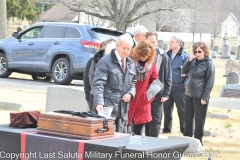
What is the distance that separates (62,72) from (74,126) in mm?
13024

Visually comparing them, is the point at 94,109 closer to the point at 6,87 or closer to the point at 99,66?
the point at 99,66

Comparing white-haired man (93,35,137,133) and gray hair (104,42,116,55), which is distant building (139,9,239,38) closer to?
gray hair (104,42,116,55)

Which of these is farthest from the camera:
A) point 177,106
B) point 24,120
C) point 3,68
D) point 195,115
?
point 3,68

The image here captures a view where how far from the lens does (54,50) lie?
1880 centimetres

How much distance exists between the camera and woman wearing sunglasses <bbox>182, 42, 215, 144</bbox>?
9.48 metres

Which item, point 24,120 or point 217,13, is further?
point 217,13

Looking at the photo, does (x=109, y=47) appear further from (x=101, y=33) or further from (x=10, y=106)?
(x=101, y=33)

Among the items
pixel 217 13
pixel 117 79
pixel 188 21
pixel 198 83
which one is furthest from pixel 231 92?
pixel 217 13

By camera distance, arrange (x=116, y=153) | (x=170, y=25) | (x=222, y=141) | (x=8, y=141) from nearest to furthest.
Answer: (x=116, y=153) < (x=8, y=141) < (x=222, y=141) < (x=170, y=25)

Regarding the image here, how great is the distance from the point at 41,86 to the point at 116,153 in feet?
42.8

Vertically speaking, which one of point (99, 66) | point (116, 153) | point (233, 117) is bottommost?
point (233, 117)

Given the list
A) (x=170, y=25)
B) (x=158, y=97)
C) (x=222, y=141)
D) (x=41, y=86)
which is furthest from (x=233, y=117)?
(x=170, y=25)

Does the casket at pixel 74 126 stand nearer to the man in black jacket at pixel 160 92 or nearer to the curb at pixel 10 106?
the man in black jacket at pixel 160 92

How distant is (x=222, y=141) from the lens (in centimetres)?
1073
